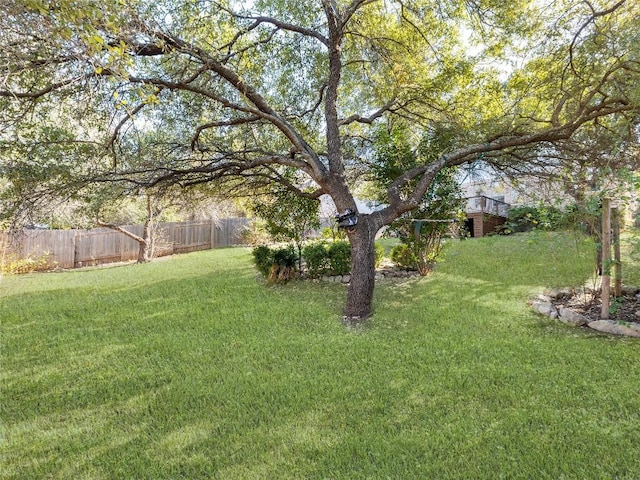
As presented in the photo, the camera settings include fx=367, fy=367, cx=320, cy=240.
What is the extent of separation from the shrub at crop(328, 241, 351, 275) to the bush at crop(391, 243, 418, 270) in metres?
1.42

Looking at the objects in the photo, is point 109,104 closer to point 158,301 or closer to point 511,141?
point 158,301

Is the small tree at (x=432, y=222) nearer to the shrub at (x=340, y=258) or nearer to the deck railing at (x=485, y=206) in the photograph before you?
the shrub at (x=340, y=258)

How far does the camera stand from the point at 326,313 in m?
5.70

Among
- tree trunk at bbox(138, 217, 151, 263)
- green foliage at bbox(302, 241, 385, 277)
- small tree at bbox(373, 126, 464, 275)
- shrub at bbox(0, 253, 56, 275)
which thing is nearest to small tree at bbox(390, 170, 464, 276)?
small tree at bbox(373, 126, 464, 275)

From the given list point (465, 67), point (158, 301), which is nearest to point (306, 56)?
point (465, 67)

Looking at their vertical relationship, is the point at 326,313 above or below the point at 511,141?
below

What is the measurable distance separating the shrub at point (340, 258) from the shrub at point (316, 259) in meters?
0.11

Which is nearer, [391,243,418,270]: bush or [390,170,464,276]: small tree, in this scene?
[390,170,464,276]: small tree

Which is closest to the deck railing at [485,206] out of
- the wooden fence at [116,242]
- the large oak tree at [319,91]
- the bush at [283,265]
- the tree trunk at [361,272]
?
the large oak tree at [319,91]

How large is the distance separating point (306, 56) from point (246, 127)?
1.84 meters

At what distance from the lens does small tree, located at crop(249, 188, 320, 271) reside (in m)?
7.80

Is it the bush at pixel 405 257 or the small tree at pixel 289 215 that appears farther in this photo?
the bush at pixel 405 257

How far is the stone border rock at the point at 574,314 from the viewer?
4422mm

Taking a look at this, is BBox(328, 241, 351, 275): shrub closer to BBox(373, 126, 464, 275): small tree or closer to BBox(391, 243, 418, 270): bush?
BBox(373, 126, 464, 275): small tree
